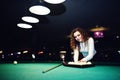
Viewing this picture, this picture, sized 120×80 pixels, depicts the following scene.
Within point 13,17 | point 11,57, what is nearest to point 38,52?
point 11,57

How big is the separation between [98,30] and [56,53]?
2.38 meters

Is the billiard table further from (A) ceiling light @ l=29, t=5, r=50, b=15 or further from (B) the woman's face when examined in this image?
(A) ceiling light @ l=29, t=5, r=50, b=15

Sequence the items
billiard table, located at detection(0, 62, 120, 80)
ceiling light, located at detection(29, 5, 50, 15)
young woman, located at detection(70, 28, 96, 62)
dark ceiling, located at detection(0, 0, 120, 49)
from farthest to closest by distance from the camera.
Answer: dark ceiling, located at detection(0, 0, 120, 49) → ceiling light, located at detection(29, 5, 50, 15) → young woman, located at detection(70, 28, 96, 62) → billiard table, located at detection(0, 62, 120, 80)

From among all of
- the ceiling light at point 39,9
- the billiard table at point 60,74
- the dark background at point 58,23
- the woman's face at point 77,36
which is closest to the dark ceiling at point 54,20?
the dark background at point 58,23

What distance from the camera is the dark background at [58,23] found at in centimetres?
627

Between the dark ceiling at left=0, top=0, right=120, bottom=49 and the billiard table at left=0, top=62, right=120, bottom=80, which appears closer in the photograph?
the billiard table at left=0, top=62, right=120, bottom=80

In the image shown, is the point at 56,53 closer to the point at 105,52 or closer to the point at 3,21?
the point at 105,52

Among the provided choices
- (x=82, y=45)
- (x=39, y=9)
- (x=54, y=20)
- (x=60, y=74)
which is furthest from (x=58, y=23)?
(x=60, y=74)

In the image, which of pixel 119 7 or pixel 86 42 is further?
pixel 119 7

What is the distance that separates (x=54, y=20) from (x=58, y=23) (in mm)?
422

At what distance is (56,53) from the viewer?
8164mm

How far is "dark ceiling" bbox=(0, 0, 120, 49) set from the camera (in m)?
6.20

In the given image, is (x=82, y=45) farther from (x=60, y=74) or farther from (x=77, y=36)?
(x=60, y=74)

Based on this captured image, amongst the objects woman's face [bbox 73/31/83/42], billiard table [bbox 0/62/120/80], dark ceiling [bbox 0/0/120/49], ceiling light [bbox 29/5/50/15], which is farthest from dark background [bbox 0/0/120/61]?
billiard table [bbox 0/62/120/80]
